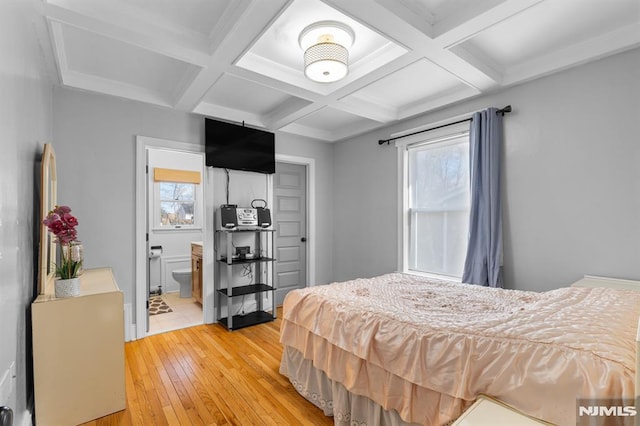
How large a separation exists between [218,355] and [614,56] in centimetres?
414

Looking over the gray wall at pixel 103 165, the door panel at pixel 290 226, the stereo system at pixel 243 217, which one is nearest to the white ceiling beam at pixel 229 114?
the gray wall at pixel 103 165

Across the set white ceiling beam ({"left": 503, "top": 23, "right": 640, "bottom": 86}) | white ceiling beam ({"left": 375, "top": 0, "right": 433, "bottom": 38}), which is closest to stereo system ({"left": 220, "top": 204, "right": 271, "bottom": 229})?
white ceiling beam ({"left": 375, "top": 0, "right": 433, "bottom": 38})

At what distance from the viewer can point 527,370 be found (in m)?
1.17

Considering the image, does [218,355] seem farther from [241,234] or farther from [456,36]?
[456,36]

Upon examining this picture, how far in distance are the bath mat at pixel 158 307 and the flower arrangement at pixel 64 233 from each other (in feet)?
8.07

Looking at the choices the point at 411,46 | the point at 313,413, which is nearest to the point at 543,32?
the point at 411,46

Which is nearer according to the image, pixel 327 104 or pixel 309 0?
pixel 309 0

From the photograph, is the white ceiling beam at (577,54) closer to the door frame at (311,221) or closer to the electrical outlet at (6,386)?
the door frame at (311,221)

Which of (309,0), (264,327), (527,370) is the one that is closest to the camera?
(527,370)

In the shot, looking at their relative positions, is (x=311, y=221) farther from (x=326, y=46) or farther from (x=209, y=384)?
(x=326, y=46)

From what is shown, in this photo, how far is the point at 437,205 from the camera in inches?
141

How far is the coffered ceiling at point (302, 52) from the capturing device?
6.28 feet

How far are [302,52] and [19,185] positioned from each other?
207 cm

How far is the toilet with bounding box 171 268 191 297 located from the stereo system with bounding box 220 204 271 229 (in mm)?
1670
